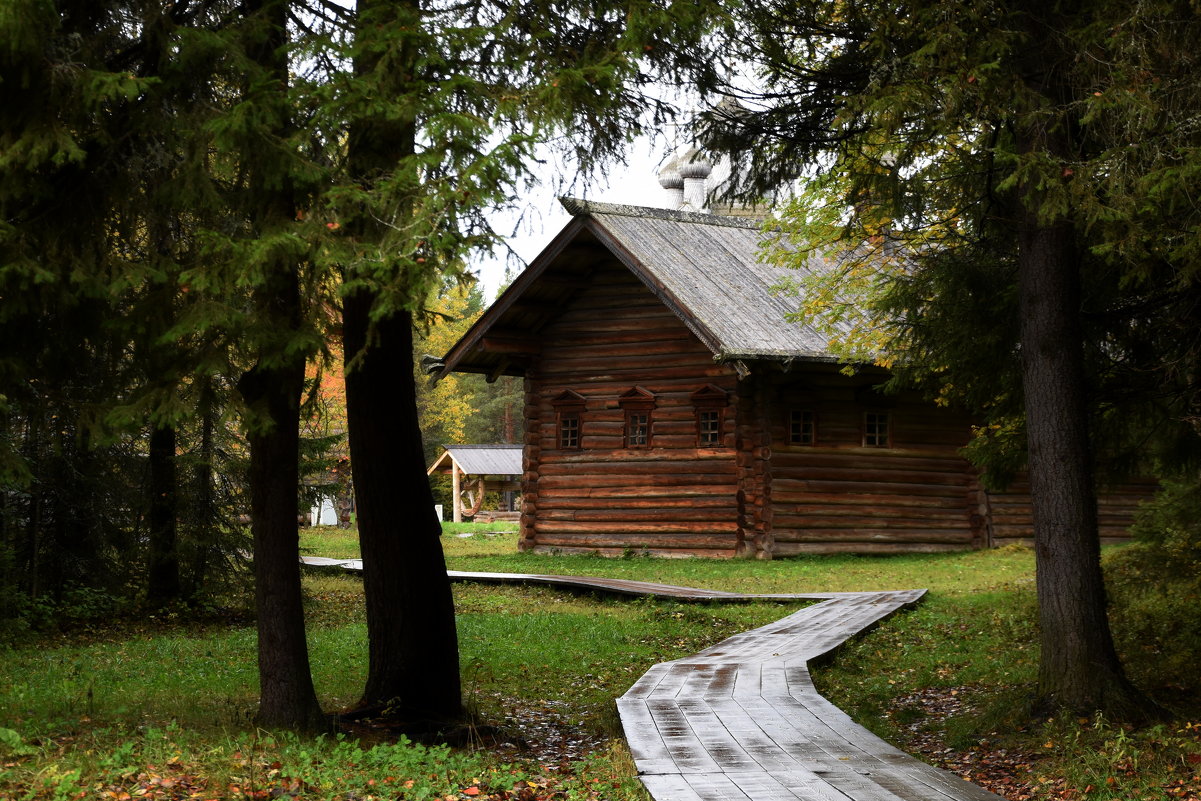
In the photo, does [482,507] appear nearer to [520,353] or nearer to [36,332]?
[520,353]

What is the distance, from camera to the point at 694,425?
2433 cm

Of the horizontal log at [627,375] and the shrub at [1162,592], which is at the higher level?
the horizontal log at [627,375]

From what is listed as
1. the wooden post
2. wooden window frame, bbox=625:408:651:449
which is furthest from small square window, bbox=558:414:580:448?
the wooden post

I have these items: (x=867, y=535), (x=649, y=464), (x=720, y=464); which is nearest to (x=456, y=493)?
(x=649, y=464)

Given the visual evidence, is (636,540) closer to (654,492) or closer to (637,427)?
(654,492)

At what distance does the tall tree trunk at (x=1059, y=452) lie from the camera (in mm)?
8305

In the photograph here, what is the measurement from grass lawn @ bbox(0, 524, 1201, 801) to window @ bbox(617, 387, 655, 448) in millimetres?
4694

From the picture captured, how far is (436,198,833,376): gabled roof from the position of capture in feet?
74.2

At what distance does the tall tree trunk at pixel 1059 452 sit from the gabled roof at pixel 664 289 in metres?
13.1

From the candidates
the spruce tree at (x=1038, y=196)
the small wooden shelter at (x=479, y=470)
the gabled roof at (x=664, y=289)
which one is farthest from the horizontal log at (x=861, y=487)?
the small wooden shelter at (x=479, y=470)

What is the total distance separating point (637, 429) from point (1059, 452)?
16915 millimetres

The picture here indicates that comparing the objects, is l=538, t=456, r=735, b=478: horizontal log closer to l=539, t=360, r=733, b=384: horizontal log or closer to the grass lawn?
l=539, t=360, r=733, b=384: horizontal log

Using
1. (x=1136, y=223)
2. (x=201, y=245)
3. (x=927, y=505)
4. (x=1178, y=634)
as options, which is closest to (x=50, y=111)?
(x=201, y=245)

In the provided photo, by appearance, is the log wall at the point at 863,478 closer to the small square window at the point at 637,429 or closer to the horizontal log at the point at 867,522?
the horizontal log at the point at 867,522
